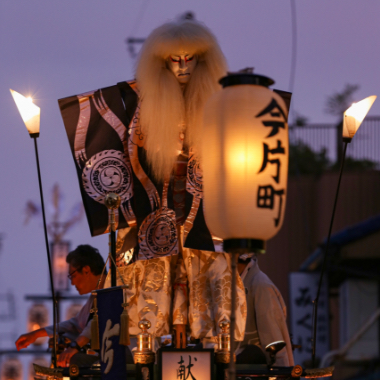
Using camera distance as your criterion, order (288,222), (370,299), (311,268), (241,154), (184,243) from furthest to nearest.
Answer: (288,222)
(311,268)
(370,299)
(184,243)
(241,154)

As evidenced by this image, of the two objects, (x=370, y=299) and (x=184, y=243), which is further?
(x=370, y=299)

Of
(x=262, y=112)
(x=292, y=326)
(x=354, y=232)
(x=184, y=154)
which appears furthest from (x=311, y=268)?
(x=262, y=112)

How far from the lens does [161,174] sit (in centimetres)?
466

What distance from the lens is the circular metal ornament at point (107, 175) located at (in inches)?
184

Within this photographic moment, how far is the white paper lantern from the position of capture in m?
3.44

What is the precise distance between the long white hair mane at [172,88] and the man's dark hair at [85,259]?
2.95ft

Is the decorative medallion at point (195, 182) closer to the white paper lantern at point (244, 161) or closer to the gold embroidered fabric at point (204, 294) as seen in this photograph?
the gold embroidered fabric at point (204, 294)

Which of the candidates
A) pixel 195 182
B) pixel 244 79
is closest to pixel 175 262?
pixel 195 182

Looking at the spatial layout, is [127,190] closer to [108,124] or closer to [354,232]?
[108,124]

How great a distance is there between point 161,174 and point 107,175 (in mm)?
393

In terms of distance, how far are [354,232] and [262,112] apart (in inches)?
Answer: 274

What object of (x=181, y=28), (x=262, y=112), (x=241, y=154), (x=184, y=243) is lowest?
(x=184, y=243)

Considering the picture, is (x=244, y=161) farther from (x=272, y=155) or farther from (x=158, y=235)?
(x=158, y=235)

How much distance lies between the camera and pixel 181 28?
4.60 metres
